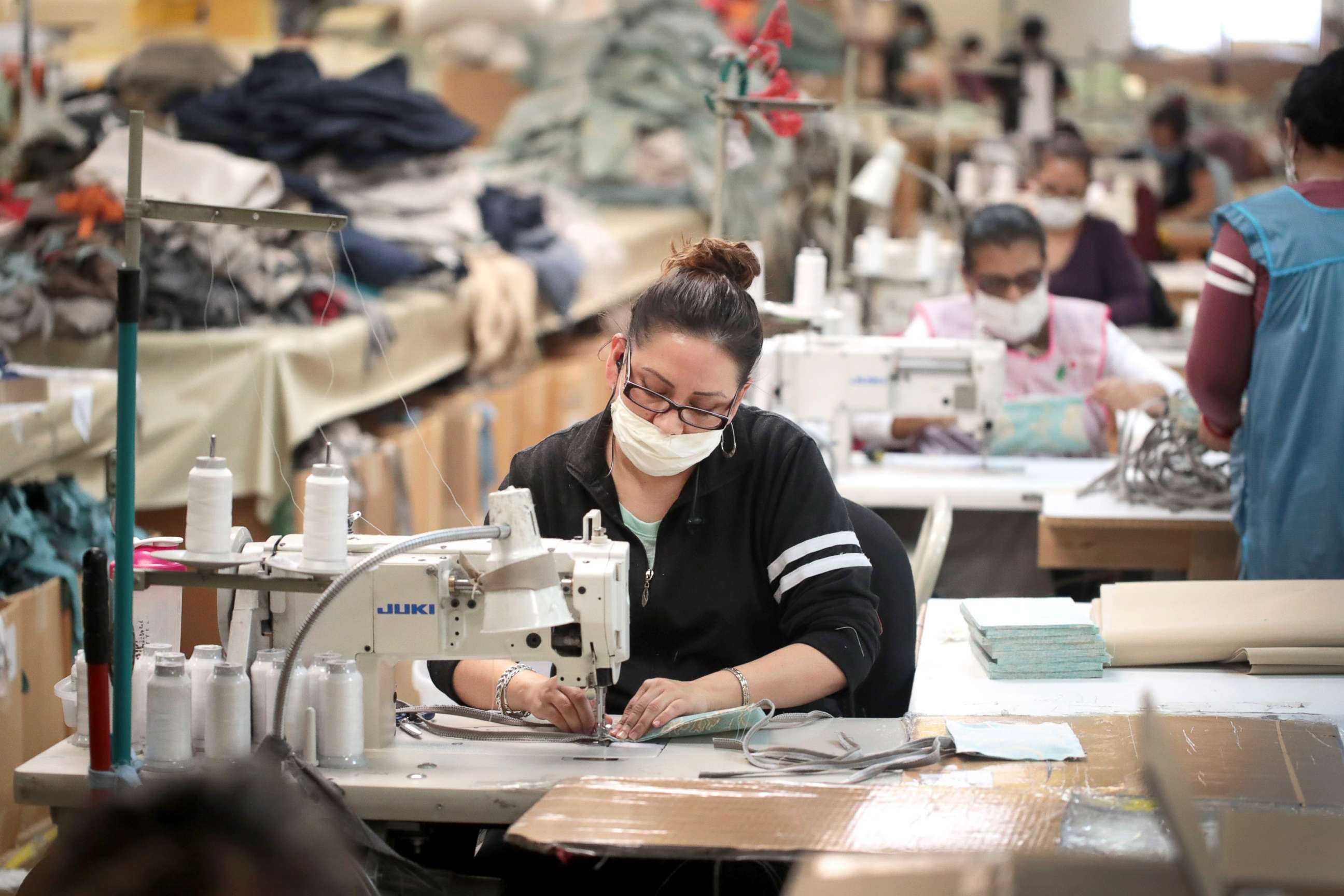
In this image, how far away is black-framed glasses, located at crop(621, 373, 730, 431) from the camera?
2.00m

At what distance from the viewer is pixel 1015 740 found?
1.85 m

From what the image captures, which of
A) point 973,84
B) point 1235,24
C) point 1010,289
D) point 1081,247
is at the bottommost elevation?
point 1010,289

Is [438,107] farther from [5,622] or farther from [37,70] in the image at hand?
[5,622]

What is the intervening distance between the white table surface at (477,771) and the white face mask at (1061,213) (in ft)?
11.5

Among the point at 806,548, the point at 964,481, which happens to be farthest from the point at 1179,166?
the point at 806,548

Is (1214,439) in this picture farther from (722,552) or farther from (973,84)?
(973,84)

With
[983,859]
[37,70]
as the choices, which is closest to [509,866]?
[983,859]

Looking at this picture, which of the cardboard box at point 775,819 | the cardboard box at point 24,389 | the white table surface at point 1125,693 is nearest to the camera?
the cardboard box at point 775,819

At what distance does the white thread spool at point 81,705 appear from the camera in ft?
5.86

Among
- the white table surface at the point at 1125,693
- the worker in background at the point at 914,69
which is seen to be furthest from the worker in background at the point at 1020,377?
the worker in background at the point at 914,69

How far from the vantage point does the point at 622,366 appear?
6.83ft

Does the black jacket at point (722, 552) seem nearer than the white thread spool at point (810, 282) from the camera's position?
Yes

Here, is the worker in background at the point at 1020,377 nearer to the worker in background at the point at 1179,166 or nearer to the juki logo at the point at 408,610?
the juki logo at the point at 408,610

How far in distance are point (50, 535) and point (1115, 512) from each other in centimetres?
215
